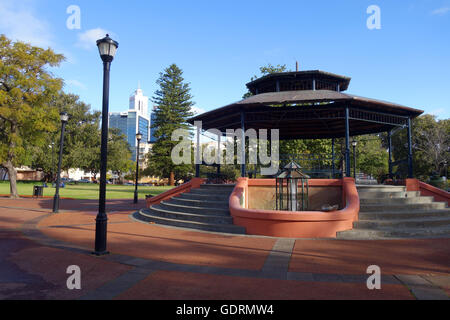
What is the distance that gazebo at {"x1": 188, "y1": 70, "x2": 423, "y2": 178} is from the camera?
1134cm

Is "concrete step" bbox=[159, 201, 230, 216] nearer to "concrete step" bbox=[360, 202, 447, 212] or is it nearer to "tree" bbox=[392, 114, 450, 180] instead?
"concrete step" bbox=[360, 202, 447, 212]

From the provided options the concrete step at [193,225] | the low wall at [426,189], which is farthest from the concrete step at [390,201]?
the concrete step at [193,225]

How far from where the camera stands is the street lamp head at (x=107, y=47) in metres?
6.63

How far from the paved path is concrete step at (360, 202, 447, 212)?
2.03 metres

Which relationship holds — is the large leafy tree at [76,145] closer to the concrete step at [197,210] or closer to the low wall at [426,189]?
the concrete step at [197,210]

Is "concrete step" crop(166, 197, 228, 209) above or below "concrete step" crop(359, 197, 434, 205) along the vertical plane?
below

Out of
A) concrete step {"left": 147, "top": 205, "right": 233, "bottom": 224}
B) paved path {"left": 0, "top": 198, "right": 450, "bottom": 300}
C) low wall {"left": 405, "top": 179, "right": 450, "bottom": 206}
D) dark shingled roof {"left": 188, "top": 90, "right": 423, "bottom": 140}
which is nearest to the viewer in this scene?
paved path {"left": 0, "top": 198, "right": 450, "bottom": 300}

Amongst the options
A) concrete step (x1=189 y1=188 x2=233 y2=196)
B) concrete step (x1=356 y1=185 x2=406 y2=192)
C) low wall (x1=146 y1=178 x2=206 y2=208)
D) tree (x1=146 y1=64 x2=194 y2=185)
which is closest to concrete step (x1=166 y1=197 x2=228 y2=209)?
concrete step (x1=189 y1=188 x2=233 y2=196)

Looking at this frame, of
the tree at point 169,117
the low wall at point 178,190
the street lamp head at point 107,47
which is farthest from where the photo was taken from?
the tree at point 169,117

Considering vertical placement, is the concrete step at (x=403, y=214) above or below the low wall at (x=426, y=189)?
below

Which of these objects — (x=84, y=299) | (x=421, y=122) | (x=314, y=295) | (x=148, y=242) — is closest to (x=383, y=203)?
(x=314, y=295)

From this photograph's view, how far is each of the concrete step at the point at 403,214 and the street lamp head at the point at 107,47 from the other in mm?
8910

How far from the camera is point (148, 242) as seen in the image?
25.3ft
